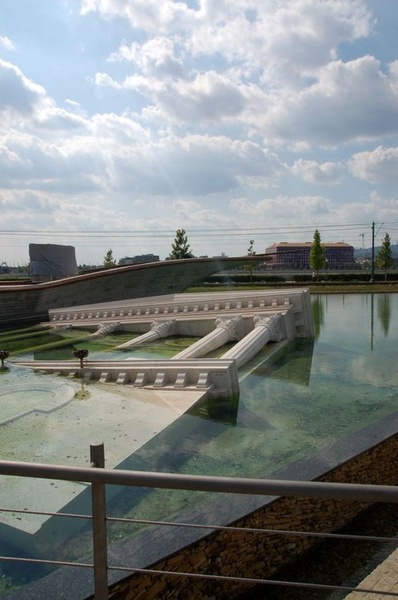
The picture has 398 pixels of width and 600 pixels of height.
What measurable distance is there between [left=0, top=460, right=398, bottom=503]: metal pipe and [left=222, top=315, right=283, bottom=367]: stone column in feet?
22.5

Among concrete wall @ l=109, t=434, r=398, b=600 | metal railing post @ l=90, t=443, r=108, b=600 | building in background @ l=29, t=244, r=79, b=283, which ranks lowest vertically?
concrete wall @ l=109, t=434, r=398, b=600

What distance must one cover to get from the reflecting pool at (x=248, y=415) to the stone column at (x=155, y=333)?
0.37 metres

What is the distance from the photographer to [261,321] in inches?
464

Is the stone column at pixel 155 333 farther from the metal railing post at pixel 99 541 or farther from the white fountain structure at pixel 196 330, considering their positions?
the metal railing post at pixel 99 541

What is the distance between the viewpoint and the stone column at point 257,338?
921cm

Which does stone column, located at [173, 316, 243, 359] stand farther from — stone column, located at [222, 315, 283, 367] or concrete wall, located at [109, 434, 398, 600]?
concrete wall, located at [109, 434, 398, 600]

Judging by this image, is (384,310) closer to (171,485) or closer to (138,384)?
(138,384)

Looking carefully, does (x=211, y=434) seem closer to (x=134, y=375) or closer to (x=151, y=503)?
(x=151, y=503)

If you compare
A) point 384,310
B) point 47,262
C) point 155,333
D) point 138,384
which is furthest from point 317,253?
point 138,384

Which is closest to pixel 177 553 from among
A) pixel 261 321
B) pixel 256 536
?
pixel 256 536

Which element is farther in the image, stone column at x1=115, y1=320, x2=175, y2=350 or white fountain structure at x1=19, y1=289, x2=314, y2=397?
stone column at x1=115, y1=320, x2=175, y2=350

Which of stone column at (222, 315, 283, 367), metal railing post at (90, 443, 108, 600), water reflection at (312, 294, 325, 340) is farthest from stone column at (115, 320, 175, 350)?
metal railing post at (90, 443, 108, 600)

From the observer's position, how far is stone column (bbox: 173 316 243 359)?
921 cm

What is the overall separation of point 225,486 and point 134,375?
6391mm
